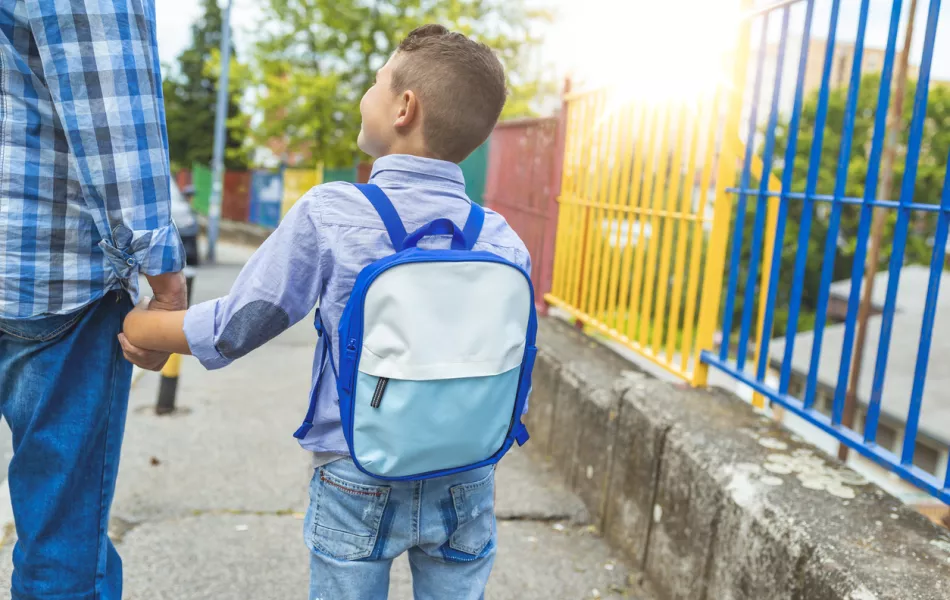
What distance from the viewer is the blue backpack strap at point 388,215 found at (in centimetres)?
160

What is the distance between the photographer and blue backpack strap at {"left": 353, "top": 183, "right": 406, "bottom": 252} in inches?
63.2

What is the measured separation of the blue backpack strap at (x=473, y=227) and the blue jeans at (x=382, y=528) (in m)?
0.46

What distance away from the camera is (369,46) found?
75.2 ft

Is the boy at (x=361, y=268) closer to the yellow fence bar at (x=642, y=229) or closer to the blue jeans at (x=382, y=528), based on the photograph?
the blue jeans at (x=382, y=528)

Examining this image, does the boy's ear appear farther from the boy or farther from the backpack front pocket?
the backpack front pocket

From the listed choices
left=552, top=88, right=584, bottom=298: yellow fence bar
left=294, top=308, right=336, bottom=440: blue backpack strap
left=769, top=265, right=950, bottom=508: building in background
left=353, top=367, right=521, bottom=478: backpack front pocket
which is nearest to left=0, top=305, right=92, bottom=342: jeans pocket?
left=294, top=308, right=336, bottom=440: blue backpack strap

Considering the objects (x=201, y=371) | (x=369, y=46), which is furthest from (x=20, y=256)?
(x=369, y=46)

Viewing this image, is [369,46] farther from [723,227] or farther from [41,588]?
[41,588]

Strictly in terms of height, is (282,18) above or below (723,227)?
above

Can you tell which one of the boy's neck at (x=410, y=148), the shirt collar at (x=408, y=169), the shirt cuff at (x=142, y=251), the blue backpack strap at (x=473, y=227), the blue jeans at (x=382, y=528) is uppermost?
the boy's neck at (x=410, y=148)

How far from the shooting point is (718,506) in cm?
254

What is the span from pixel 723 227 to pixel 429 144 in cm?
206

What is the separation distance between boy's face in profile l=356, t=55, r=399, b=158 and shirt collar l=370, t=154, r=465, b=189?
35 mm

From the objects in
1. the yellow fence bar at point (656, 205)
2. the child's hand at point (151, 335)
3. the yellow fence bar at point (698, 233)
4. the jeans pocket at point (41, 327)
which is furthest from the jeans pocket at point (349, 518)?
the yellow fence bar at point (656, 205)
